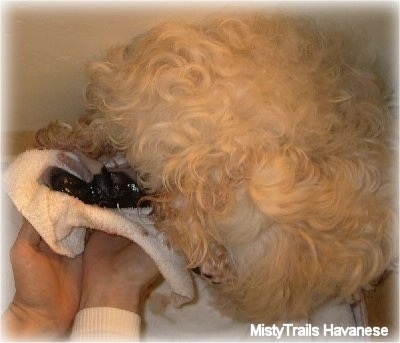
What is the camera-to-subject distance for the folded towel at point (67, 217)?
113cm

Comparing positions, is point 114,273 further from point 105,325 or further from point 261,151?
point 261,151

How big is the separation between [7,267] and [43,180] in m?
0.21

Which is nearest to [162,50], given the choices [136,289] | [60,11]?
[60,11]

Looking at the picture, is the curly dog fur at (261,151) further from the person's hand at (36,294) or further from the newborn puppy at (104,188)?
the person's hand at (36,294)

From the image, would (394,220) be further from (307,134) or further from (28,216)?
(28,216)

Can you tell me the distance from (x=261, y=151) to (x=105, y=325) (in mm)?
431

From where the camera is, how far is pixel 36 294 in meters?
1.17

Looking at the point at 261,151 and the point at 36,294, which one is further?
the point at 36,294

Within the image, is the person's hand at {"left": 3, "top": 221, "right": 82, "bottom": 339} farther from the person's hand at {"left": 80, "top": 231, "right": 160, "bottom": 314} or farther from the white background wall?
the white background wall

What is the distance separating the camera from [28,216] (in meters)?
1.13

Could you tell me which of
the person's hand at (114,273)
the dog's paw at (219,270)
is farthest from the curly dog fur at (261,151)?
the person's hand at (114,273)

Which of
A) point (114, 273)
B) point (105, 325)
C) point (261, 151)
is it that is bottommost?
point (105, 325)

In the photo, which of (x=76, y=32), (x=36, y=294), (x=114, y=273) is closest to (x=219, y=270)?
(x=114, y=273)

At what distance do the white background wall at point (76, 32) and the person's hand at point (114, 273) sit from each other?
33 centimetres
